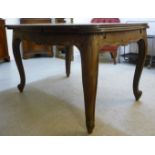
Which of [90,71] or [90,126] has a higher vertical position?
[90,71]

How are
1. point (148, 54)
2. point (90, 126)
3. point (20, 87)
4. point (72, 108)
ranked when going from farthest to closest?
1. point (148, 54)
2. point (20, 87)
3. point (72, 108)
4. point (90, 126)

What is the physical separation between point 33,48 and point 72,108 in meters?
2.14

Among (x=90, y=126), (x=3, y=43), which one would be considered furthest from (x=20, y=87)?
(x=3, y=43)

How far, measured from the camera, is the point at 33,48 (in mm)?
3463

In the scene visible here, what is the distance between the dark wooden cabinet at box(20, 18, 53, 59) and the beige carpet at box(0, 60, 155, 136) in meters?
1.29

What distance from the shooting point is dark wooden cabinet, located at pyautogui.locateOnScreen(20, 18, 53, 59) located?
3288 mm

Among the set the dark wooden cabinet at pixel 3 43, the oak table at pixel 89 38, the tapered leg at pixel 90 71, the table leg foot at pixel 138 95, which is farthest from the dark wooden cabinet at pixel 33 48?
the tapered leg at pixel 90 71

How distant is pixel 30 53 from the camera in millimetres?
3457

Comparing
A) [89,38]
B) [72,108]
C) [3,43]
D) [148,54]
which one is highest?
[89,38]

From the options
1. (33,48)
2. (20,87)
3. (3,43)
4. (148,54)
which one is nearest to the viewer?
(20,87)

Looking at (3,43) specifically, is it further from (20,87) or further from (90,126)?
(90,126)

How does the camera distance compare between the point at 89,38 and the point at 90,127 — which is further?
the point at 90,127

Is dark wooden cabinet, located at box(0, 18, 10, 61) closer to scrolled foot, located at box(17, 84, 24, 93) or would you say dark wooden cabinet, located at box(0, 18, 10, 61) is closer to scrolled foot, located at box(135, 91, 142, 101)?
scrolled foot, located at box(17, 84, 24, 93)

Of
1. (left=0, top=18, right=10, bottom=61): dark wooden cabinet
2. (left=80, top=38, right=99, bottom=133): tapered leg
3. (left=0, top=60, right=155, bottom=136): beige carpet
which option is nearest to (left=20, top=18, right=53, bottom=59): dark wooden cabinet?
(left=0, top=18, right=10, bottom=61): dark wooden cabinet
